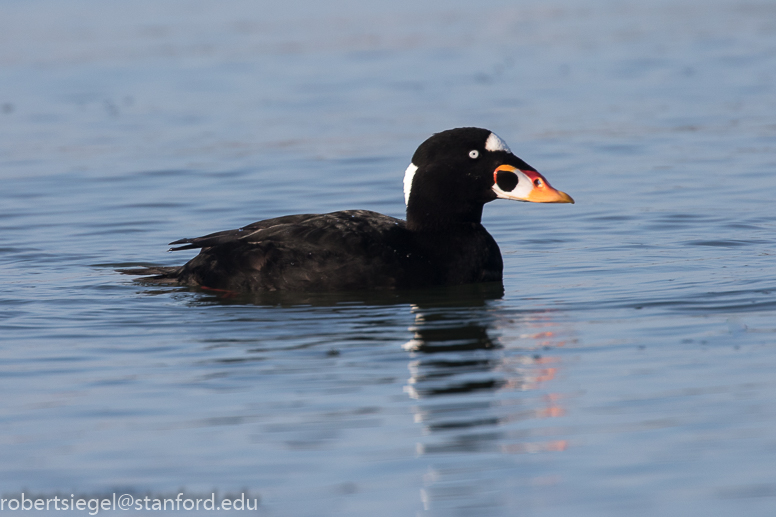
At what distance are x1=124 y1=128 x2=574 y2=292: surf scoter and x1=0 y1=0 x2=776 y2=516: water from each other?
203 mm

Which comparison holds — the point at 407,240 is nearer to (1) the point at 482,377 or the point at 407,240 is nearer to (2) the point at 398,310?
(2) the point at 398,310

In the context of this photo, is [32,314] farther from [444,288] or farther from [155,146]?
[155,146]

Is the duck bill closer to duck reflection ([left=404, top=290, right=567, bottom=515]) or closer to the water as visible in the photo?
the water

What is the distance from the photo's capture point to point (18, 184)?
535 inches

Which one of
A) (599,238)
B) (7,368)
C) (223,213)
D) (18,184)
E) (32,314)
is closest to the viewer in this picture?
(7,368)

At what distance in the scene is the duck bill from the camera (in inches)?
332

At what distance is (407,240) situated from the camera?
8406mm

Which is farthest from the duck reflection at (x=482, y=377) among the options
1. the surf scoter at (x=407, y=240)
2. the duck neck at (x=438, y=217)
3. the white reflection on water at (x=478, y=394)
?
the duck neck at (x=438, y=217)

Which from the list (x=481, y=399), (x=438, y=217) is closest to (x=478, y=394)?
(x=481, y=399)

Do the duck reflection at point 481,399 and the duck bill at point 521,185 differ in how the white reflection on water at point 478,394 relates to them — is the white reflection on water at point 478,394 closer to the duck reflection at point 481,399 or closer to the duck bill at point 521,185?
the duck reflection at point 481,399

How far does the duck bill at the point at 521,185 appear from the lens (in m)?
8.42

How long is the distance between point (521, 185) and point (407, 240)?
938 millimetres

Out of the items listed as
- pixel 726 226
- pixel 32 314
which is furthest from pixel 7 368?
pixel 726 226

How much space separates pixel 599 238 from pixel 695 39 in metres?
14.4
